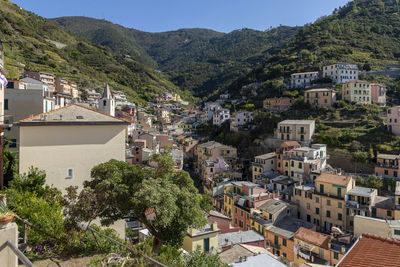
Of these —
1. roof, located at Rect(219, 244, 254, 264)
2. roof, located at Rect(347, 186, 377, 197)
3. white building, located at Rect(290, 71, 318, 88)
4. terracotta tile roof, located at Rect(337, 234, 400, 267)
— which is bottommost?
roof, located at Rect(219, 244, 254, 264)

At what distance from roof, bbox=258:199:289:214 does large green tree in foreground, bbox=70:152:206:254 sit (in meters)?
21.7

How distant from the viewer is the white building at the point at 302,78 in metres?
65.9

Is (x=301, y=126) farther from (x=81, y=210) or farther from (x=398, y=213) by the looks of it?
(x=81, y=210)

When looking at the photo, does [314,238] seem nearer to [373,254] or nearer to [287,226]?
[287,226]

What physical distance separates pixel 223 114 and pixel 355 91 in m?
30.5

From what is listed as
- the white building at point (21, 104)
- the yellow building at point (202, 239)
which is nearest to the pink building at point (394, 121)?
the yellow building at point (202, 239)

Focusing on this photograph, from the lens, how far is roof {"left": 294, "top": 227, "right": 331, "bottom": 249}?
870 inches

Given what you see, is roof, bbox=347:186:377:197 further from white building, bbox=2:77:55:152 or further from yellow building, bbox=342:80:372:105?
white building, bbox=2:77:55:152

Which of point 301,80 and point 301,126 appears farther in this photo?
point 301,80

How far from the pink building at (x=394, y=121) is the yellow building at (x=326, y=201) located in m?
19.6

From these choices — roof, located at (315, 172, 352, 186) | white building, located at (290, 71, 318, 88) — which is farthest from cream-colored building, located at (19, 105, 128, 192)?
white building, located at (290, 71, 318, 88)

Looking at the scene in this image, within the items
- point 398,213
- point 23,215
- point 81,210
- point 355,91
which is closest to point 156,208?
point 81,210

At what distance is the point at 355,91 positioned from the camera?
5300cm

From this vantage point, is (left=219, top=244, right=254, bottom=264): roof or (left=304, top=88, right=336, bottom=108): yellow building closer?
(left=219, top=244, right=254, bottom=264): roof
